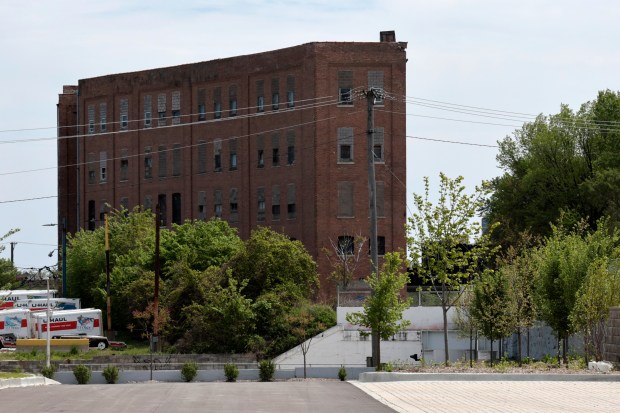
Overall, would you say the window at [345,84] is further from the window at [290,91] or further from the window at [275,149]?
the window at [275,149]

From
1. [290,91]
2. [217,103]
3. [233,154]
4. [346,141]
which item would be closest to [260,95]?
[290,91]

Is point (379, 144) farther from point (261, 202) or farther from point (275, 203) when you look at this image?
point (261, 202)

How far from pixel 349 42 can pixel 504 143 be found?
15.6 metres

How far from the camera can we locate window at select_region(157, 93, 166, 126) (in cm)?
9912

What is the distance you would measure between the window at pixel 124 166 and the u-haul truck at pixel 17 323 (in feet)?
81.0

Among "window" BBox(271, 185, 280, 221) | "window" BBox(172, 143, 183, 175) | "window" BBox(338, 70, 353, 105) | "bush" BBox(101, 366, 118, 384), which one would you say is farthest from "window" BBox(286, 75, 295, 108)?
A: "bush" BBox(101, 366, 118, 384)

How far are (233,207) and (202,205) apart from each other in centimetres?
366

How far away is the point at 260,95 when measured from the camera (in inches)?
3602

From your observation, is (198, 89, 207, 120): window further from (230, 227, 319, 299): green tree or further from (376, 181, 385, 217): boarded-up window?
(230, 227, 319, 299): green tree

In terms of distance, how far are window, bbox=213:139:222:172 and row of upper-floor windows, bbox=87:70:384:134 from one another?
6.44 ft

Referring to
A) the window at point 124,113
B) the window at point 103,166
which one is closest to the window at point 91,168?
the window at point 103,166

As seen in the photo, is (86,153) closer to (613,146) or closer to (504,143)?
(504,143)

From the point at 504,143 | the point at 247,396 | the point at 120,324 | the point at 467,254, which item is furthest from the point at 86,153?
the point at 247,396

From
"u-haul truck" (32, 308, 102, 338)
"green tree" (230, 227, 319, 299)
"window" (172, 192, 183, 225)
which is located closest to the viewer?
"green tree" (230, 227, 319, 299)
